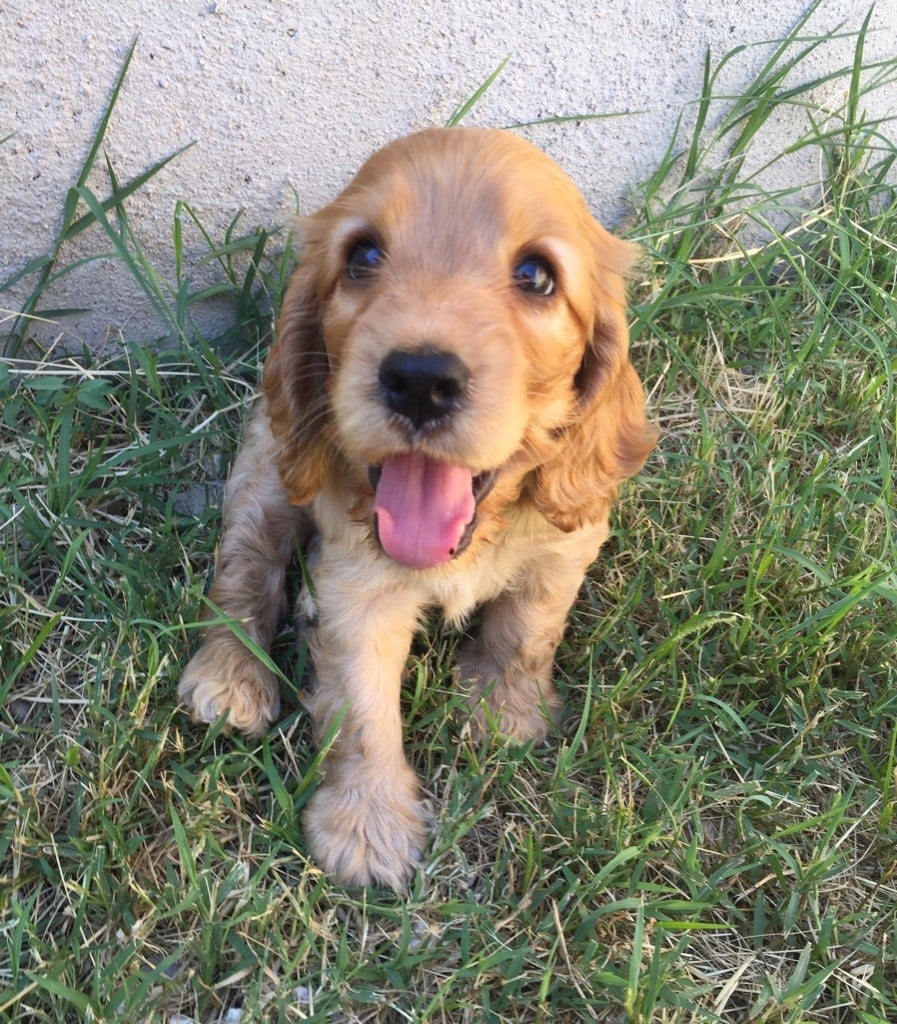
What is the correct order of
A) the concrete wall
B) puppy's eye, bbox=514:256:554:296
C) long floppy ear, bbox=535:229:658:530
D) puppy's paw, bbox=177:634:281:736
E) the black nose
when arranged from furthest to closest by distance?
the concrete wall
puppy's paw, bbox=177:634:281:736
long floppy ear, bbox=535:229:658:530
puppy's eye, bbox=514:256:554:296
the black nose

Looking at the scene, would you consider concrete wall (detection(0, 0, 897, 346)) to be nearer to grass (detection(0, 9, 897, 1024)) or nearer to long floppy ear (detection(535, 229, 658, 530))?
grass (detection(0, 9, 897, 1024))

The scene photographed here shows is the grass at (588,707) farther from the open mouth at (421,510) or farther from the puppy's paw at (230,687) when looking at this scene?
the open mouth at (421,510)

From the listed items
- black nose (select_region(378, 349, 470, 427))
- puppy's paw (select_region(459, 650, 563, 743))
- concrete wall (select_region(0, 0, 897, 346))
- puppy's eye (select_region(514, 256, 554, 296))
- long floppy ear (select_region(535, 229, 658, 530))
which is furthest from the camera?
concrete wall (select_region(0, 0, 897, 346))

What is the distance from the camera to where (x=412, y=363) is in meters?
1.62

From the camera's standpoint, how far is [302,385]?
82.9 inches

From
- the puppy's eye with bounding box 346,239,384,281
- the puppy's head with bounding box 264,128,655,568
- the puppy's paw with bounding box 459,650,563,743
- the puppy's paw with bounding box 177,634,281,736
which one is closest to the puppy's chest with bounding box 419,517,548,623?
the puppy's head with bounding box 264,128,655,568

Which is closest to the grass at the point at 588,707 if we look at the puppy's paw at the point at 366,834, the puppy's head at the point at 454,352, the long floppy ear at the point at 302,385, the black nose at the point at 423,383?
the puppy's paw at the point at 366,834

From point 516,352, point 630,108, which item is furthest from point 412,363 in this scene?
point 630,108

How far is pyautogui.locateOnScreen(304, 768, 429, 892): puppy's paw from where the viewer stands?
6.79 ft

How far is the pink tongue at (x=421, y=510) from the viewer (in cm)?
188

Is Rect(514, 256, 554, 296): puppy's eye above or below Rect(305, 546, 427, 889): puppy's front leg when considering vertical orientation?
above

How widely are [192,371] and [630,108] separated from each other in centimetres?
162

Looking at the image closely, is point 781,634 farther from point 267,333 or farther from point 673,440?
point 267,333

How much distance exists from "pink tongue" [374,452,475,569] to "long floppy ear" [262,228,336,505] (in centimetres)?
23
